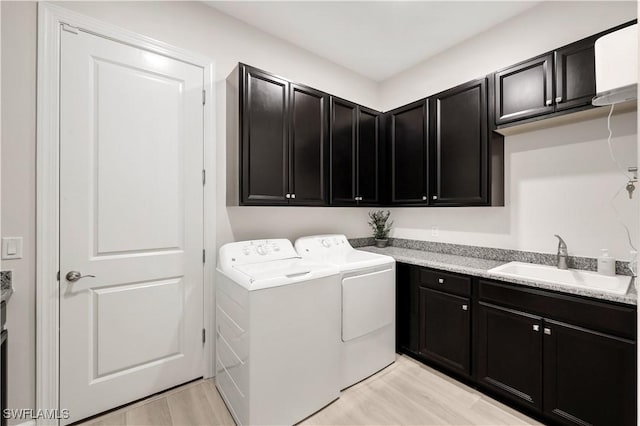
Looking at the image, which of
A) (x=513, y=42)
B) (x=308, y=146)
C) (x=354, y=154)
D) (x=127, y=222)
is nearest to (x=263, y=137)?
(x=308, y=146)

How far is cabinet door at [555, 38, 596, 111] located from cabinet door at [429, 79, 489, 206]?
467 millimetres

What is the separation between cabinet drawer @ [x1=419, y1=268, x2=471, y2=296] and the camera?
2035 millimetres

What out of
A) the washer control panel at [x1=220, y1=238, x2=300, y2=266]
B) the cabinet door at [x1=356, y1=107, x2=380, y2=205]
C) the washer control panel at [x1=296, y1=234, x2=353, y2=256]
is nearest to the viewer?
the washer control panel at [x1=220, y1=238, x2=300, y2=266]

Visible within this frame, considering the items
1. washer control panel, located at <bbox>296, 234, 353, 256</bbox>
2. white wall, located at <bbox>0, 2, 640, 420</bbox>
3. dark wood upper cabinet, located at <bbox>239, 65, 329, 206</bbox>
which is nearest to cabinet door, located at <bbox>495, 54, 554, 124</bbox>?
white wall, located at <bbox>0, 2, 640, 420</bbox>

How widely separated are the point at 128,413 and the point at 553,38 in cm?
405

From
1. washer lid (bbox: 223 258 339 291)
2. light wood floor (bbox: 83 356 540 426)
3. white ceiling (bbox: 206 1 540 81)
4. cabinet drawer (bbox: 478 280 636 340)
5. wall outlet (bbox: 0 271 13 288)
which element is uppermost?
white ceiling (bbox: 206 1 540 81)

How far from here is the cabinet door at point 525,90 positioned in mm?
1876

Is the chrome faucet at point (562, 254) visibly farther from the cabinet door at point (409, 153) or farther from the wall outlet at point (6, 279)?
the wall outlet at point (6, 279)

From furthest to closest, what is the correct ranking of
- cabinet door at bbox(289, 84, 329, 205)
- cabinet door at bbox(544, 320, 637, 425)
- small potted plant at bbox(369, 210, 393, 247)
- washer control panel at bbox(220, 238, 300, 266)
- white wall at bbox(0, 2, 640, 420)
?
1. small potted plant at bbox(369, 210, 393, 247)
2. cabinet door at bbox(289, 84, 329, 205)
3. washer control panel at bbox(220, 238, 300, 266)
4. white wall at bbox(0, 2, 640, 420)
5. cabinet door at bbox(544, 320, 637, 425)

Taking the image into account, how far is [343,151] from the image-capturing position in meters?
2.63

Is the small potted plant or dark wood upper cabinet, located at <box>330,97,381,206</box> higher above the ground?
dark wood upper cabinet, located at <box>330,97,381,206</box>

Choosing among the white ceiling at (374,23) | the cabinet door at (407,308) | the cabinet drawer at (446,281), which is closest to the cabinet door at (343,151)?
the white ceiling at (374,23)

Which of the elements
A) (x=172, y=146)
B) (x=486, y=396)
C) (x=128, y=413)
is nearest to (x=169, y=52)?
(x=172, y=146)

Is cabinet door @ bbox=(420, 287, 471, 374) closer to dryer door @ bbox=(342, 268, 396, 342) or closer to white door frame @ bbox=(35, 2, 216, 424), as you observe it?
dryer door @ bbox=(342, 268, 396, 342)
